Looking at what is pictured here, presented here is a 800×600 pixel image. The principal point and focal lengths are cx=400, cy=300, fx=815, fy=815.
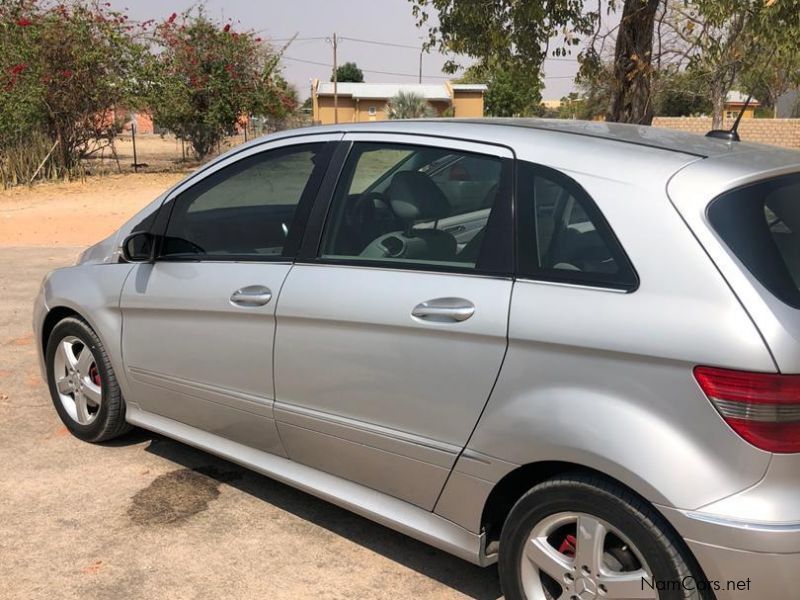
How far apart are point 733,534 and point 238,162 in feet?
8.50

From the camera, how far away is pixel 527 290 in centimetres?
259

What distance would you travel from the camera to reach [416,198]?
329 centimetres

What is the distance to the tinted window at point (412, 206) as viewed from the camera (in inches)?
114

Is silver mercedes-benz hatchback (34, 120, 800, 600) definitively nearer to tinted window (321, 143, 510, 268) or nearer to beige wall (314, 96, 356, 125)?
tinted window (321, 143, 510, 268)

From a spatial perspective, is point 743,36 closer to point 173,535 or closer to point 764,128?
point 173,535

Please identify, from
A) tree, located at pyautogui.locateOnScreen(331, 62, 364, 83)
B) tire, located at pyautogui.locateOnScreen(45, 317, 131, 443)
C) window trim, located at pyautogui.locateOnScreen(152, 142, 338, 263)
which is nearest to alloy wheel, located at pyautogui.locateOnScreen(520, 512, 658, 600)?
window trim, located at pyautogui.locateOnScreen(152, 142, 338, 263)

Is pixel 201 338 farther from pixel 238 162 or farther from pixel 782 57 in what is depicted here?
pixel 782 57

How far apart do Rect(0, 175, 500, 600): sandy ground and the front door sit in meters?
0.40

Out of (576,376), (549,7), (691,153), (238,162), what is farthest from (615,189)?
(549,7)

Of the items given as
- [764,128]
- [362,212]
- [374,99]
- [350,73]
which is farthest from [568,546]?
[350,73]

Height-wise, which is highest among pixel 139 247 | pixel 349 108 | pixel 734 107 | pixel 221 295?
pixel 734 107

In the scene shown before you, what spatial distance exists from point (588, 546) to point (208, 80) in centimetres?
2322

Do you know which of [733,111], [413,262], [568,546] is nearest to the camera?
[568,546]

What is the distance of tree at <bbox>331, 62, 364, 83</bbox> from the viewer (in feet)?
321
